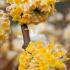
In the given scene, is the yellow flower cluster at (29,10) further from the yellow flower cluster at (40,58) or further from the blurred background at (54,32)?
the blurred background at (54,32)

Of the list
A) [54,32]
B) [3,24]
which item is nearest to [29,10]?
[3,24]

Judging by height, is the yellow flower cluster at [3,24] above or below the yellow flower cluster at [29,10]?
below

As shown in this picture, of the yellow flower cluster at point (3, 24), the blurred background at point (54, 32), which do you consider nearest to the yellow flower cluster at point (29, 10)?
the yellow flower cluster at point (3, 24)

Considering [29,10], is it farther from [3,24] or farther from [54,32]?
[54,32]

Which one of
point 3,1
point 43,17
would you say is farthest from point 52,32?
point 43,17

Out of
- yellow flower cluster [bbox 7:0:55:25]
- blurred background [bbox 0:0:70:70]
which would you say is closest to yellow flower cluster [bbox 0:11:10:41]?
yellow flower cluster [bbox 7:0:55:25]

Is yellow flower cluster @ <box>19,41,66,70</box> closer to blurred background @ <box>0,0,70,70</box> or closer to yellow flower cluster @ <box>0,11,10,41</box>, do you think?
yellow flower cluster @ <box>0,11,10,41</box>
